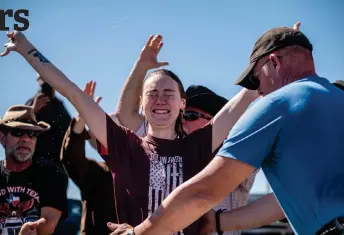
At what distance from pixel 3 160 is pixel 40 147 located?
90 cm

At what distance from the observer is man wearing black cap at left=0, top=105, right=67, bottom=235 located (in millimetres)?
5059

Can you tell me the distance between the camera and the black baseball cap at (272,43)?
8.09ft

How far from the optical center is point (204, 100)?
4.59 m

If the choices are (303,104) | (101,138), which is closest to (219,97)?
(101,138)

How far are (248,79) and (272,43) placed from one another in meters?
0.21

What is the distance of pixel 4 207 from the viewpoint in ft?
16.6

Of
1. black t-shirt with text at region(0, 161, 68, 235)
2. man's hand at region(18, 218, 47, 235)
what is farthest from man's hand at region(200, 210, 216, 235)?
black t-shirt with text at region(0, 161, 68, 235)

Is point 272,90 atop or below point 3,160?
below

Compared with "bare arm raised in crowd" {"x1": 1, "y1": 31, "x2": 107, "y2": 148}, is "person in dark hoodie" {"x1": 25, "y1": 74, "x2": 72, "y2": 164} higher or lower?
higher

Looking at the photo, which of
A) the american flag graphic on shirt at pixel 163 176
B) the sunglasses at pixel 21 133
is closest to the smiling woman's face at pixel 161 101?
the american flag graphic on shirt at pixel 163 176

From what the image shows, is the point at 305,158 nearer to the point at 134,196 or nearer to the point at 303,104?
the point at 303,104

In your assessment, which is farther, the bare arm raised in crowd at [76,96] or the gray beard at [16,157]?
the gray beard at [16,157]

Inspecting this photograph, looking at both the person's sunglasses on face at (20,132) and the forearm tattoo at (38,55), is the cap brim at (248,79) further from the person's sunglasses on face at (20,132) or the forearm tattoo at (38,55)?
the person's sunglasses on face at (20,132)

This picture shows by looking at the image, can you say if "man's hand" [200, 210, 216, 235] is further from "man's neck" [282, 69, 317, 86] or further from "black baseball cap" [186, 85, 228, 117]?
"black baseball cap" [186, 85, 228, 117]
